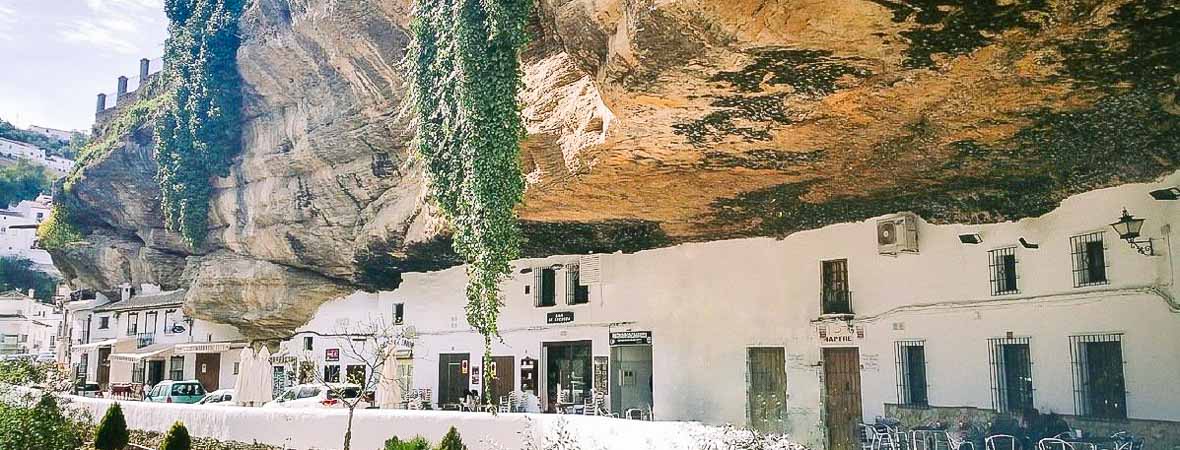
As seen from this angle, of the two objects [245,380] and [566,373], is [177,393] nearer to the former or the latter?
[245,380]

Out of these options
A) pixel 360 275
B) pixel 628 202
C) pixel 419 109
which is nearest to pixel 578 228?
pixel 628 202

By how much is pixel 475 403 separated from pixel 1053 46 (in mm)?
15270

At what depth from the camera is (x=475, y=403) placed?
2067 centimetres

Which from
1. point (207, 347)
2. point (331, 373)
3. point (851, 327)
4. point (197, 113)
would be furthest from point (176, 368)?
point (851, 327)

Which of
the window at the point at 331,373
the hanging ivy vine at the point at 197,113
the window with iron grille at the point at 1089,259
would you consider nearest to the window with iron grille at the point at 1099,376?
the window with iron grille at the point at 1089,259

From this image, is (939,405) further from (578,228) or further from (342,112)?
(342,112)

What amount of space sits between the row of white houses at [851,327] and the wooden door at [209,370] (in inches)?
417

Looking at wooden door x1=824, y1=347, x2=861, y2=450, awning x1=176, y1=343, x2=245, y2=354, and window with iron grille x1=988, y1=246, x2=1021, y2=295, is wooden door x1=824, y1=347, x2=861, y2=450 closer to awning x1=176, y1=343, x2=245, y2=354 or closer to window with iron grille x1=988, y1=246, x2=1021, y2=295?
window with iron grille x1=988, y1=246, x2=1021, y2=295

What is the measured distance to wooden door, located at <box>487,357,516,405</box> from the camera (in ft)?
69.7

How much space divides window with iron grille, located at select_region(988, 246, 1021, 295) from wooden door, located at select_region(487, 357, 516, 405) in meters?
11.3

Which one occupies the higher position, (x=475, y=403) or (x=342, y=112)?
(x=342, y=112)

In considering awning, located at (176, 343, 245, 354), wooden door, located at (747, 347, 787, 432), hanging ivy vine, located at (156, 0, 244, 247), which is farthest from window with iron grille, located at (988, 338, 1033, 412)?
awning, located at (176, 343, 245, 354)

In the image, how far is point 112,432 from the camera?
57.1 feet

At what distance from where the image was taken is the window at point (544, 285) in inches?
826
